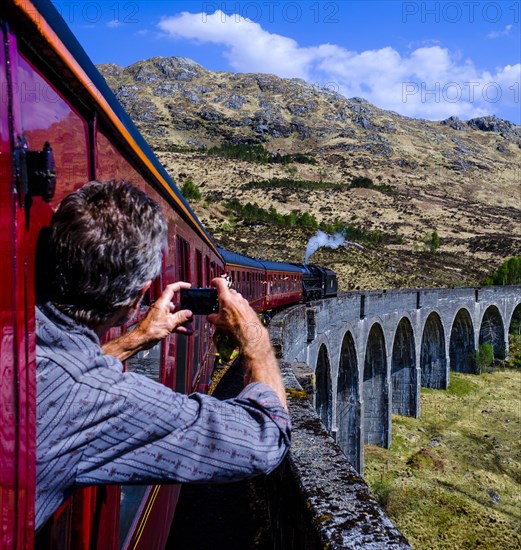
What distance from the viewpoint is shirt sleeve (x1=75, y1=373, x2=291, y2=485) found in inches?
53.5

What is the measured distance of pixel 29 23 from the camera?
56.0 inches

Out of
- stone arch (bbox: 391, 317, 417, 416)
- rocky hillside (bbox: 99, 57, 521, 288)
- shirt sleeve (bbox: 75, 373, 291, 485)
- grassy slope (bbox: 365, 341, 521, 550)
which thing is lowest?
grassy slope (bbox: 365, 341, 521, 550)

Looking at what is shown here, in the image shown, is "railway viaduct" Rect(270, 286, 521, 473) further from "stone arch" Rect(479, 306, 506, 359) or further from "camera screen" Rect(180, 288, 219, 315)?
"camera screen" Rect(180, 288, 219, 315)

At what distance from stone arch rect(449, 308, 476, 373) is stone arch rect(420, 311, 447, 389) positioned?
4.12 m

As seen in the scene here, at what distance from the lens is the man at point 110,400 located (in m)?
1.33

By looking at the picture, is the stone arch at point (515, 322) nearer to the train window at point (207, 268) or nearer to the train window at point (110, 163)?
the train window at point (207, 268)

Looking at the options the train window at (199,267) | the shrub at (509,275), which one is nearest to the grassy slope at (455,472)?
the train window at (199,267)

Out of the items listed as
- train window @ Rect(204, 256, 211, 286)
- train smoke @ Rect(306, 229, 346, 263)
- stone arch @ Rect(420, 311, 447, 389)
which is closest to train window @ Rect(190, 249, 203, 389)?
train window @ Rect(204, 256, 211, 286)

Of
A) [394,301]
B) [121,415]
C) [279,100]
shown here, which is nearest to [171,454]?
[121,415]

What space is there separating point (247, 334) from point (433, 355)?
34.2 meters

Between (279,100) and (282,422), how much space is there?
18030 cm

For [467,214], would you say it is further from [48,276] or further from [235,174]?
[48,276]

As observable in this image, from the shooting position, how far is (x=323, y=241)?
5166cm

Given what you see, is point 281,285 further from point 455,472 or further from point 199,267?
point 199,267
